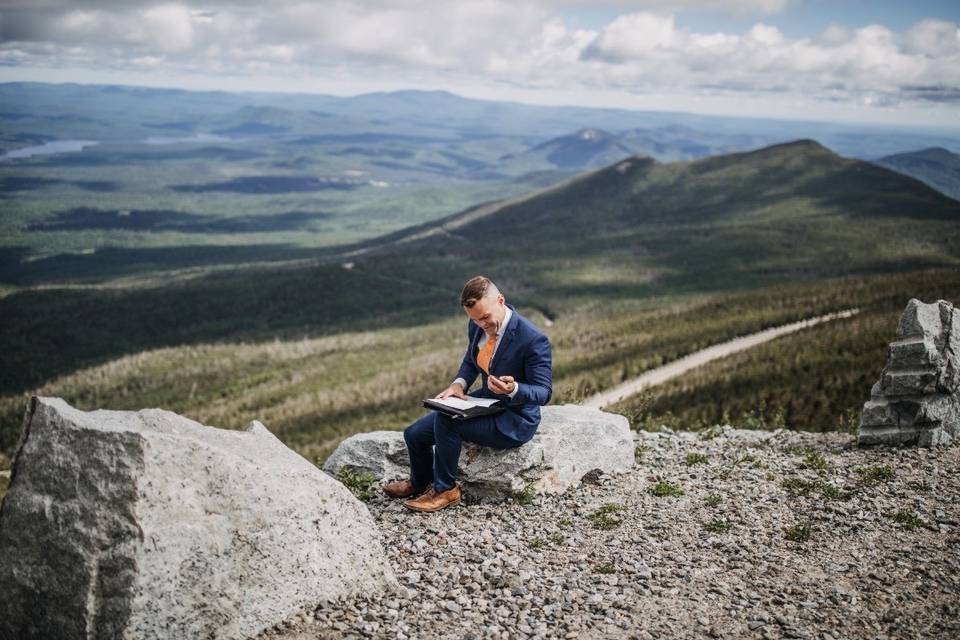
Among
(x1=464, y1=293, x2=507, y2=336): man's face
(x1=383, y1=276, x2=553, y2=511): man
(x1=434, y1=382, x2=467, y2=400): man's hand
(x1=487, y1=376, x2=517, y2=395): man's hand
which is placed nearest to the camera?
(x1=487, y1=376, x2=517, y2=395): man's hand

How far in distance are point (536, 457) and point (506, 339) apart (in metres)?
2.35

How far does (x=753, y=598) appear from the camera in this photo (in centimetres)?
891

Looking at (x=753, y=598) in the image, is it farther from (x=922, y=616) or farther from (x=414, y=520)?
(x=414, y=520)

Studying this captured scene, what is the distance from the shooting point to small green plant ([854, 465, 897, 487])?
12.6m

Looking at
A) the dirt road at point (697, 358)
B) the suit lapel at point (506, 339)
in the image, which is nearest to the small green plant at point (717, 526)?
the suit lapel at point (506, 339)

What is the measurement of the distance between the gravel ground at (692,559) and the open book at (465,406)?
1.92 metres

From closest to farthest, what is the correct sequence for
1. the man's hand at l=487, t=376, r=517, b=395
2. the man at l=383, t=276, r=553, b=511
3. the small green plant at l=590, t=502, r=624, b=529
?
the man's hand at l=487, t=376, r=517, b=395, the man at l=383, t=276, r=553, b=511, the small green plant at l=590, t=502, r=624, b=529

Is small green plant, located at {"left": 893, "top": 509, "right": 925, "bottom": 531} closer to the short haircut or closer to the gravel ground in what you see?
the gravel ground

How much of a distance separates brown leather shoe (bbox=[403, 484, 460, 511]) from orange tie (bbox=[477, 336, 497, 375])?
7.09 feet

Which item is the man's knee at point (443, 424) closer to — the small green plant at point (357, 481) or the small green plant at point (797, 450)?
the small green plant at point (357, 481)

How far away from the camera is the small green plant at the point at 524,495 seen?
11820 millimetres

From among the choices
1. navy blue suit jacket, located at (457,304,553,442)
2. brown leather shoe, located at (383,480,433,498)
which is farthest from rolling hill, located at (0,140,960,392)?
navy blue suit jacket, located at (457,304,553,442)

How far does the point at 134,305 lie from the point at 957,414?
460 ft

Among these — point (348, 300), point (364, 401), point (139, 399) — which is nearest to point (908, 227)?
point (348, 300)
